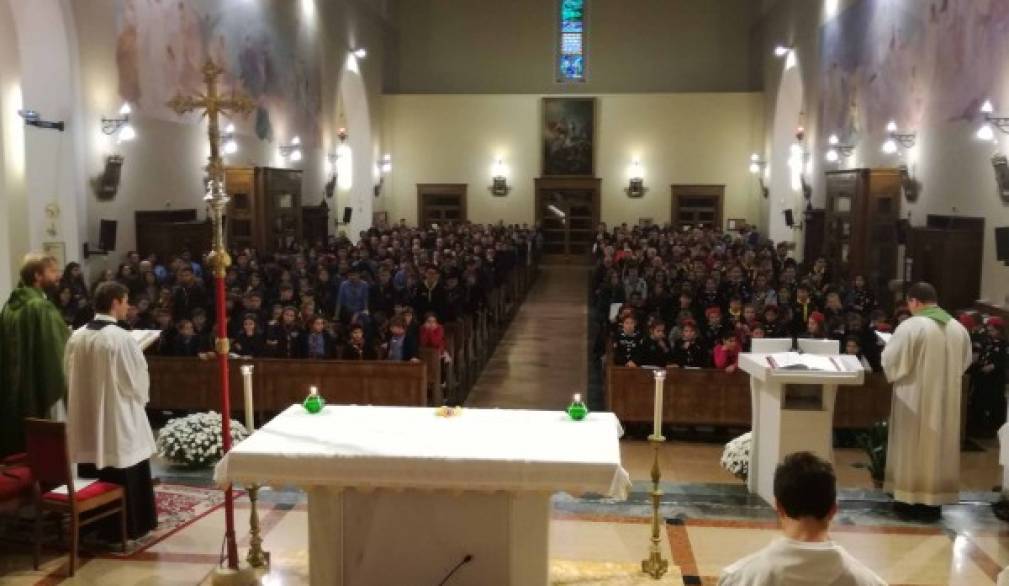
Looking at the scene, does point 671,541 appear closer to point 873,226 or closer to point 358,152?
point 873,226

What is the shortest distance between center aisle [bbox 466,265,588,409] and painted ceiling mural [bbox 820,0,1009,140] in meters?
6.77

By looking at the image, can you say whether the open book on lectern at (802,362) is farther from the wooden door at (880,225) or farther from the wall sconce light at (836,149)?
the wall sconce light at (836,149)

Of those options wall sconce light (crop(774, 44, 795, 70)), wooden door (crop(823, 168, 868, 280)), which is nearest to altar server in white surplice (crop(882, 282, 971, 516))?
wooden door (crop(823, 168, 868, 280))

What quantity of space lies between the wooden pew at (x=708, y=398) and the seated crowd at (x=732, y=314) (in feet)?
0.71

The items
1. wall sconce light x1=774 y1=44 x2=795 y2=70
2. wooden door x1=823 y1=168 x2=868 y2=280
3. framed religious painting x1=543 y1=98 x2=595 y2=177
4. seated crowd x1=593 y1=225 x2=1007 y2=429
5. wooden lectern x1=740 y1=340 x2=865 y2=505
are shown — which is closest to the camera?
wooden lectern x1=740 y1=340 x2=865 y2=505

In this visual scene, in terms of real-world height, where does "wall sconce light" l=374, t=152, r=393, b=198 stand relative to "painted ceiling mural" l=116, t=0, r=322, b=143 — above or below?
below

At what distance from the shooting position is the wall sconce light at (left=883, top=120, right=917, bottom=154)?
53.2 ft

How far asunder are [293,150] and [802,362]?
16966 millimetres

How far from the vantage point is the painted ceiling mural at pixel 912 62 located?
12.9 metres

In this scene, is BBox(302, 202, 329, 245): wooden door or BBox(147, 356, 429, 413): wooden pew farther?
BBox(302, 202, 329, 245): wooden door

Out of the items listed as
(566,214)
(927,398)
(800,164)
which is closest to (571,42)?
(566,214)

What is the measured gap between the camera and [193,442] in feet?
26.7

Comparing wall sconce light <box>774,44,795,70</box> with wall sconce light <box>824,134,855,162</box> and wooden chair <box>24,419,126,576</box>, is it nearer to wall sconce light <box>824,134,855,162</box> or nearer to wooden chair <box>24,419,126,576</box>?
wall sconce light <box>824,134,855,162</box>

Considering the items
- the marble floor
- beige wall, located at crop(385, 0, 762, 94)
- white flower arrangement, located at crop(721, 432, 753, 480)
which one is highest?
beige wall, located at crop(385, 0, 762, 94)
